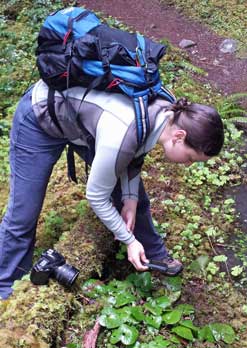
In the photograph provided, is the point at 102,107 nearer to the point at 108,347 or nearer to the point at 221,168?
the point at 108,347

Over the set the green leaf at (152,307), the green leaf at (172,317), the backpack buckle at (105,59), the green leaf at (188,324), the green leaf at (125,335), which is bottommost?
the green leaf at (188,324)

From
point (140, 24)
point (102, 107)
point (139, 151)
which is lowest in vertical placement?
point (140, 24)

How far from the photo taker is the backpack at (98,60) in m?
2.98

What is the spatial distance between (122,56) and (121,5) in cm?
869

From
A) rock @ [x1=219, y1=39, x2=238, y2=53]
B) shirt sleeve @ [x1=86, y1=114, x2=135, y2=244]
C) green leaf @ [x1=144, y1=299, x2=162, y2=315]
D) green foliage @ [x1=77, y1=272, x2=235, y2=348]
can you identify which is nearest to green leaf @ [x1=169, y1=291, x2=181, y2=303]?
green foliage @ [x1=77, y1=272, x2=235, y2=348]

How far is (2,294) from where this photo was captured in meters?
3.89

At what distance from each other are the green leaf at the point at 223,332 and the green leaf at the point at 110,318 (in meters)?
0.74

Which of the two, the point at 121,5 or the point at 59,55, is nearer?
the point at 59,55

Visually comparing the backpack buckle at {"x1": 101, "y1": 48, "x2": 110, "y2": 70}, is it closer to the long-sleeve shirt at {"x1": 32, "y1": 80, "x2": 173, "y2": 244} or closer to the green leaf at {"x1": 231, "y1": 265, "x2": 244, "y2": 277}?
the long-sleeve shirt at {"x1": 32, "y1": 80, "x2": 173, "y2": 244}

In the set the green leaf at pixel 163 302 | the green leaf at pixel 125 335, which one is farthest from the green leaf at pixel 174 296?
the green leaf at pixel 125 335

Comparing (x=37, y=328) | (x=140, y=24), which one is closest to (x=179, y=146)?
(x=37, y=328)

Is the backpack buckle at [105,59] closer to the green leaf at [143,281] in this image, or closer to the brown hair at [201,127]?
the brown hair at [201,127]

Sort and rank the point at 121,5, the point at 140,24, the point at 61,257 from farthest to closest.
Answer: the point at 121,5 < the point at 140,24 < the point at 61,257

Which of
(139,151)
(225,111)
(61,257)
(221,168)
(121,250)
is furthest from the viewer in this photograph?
(225,111)
